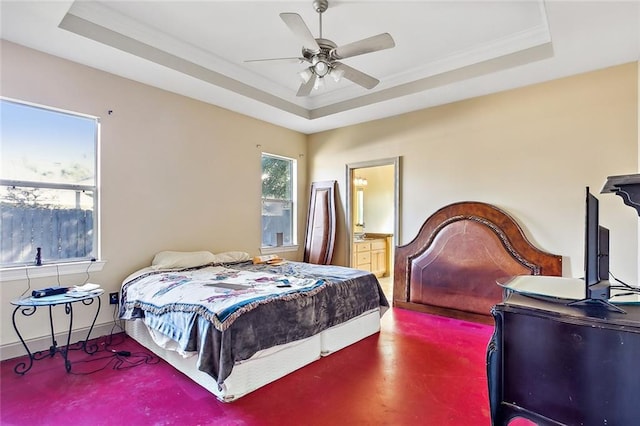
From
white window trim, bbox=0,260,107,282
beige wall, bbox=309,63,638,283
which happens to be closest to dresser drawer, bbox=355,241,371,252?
beige wall, bbox=309,63,638,283

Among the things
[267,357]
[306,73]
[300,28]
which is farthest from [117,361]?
[300,28]

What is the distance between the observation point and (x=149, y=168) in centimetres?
400

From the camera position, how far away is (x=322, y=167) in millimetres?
6023

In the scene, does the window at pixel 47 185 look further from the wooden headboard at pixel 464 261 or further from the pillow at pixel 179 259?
the wooden headboard at pixel 464 261

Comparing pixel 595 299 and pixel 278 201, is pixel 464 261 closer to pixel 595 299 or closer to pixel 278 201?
pixel 595 299

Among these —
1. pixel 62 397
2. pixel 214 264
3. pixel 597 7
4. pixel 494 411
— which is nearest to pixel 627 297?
pixel 494 411

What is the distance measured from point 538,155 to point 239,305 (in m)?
Answer: 3.74

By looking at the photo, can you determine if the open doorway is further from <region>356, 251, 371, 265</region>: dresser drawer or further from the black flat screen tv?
the black flat screen tv

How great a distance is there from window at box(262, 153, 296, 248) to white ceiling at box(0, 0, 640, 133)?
4.54ft

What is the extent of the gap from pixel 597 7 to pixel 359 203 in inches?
222

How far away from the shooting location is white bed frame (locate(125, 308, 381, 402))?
7.86 feet

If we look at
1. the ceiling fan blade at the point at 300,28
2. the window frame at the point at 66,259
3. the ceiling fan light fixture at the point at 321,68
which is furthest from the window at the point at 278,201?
the ceiling fan blade at the point at 300,28

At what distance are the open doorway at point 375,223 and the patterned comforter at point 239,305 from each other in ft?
7.67

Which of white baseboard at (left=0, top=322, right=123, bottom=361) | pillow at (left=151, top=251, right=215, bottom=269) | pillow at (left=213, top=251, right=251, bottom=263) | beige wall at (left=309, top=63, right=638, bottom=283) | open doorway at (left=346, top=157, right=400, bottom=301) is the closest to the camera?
white baseboard at (left=0, top=322, right=123, bottom=361)
